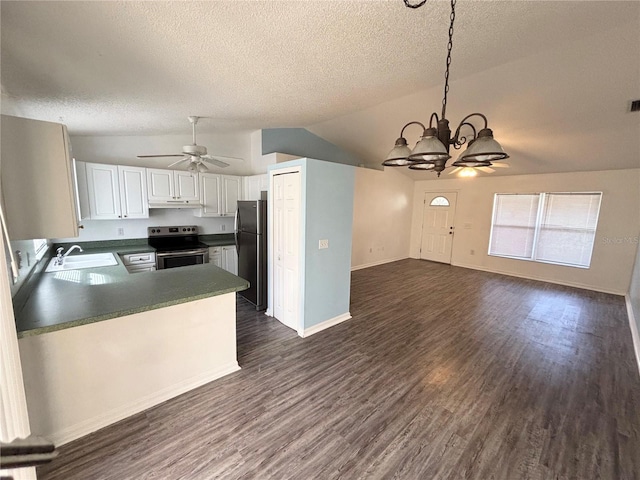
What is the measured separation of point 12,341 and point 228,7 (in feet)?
6.15

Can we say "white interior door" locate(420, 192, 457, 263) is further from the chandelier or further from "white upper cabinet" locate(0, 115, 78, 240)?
"white upper cabinet" locate(0, 115, 78, 240)

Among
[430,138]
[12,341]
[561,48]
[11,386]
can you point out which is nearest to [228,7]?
[430,138]

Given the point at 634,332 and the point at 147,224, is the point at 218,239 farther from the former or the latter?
the point at 634,332

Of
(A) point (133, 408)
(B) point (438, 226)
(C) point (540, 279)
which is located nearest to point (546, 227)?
(C) point (540, 279)

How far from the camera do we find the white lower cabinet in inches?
190

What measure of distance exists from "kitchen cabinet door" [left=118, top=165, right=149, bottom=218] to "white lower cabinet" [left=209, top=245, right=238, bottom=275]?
1.19m

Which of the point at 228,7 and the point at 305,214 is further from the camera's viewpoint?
the point at 305,214

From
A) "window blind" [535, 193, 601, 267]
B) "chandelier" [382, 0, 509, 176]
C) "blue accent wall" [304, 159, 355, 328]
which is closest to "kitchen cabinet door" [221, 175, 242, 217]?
"blue accent wall" [304, 159, 355, 328]

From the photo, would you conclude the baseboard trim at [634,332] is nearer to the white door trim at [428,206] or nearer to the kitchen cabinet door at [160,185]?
the white door trim at [428,206]

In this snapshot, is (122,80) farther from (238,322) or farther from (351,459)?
(351,459)

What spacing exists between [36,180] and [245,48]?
1.61 m

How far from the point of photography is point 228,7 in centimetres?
147

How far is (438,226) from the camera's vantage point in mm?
7766

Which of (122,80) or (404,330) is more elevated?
(122,80)
